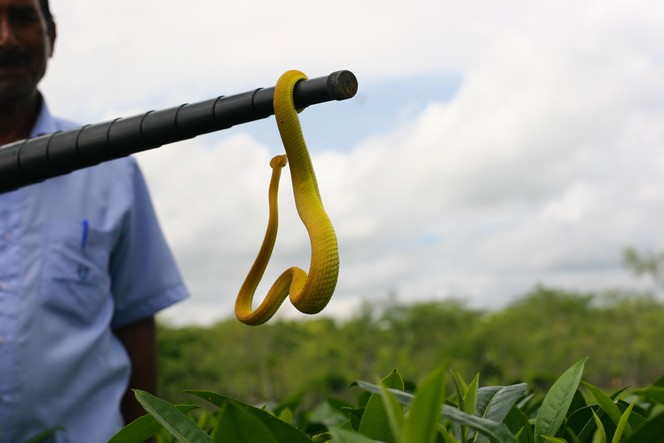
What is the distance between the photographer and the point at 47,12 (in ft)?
7.77

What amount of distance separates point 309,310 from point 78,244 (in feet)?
5.24

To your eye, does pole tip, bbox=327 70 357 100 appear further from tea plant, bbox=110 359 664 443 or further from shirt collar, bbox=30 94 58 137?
shirt collar, bbox=30 94 58 137

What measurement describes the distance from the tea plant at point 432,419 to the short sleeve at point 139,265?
1.62m

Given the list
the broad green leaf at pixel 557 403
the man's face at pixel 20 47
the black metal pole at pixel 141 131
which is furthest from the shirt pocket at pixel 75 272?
the broad green leaf at pixel 557 403

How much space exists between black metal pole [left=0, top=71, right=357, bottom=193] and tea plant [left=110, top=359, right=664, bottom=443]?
14.4 inches

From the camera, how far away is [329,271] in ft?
2.94

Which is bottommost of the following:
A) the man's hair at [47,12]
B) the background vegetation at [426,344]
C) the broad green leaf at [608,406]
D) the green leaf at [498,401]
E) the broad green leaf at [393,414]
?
the background vegetation at [426,344]

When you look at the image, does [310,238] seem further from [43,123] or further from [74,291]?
[43,123]

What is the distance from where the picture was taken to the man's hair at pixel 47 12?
228 cm

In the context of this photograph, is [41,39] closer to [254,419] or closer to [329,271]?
[329,271]

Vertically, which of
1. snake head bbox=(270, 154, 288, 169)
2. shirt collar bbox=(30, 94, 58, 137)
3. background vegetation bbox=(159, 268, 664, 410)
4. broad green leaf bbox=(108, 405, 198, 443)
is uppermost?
shirt collar bbox=(30, 94, 58, 137)

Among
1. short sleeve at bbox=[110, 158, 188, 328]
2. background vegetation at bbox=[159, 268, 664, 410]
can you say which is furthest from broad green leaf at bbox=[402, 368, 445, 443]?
background vegetation at bbox=[159, 268, 664, 410]

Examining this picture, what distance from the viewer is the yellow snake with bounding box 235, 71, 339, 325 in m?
0.90

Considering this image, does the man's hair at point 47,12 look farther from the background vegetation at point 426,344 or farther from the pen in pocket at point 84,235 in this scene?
→ the background vegetation at point 426,344
